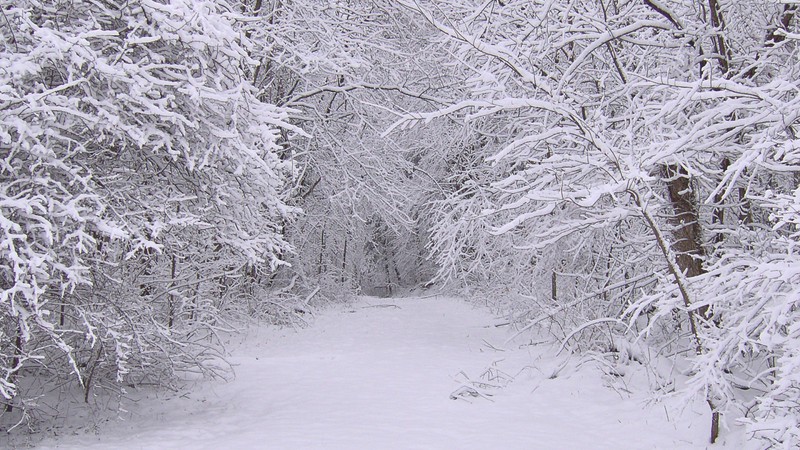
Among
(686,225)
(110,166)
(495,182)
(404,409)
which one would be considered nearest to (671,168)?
(686,225)

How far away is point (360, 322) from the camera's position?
15867 mm

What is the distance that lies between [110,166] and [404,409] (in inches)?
160

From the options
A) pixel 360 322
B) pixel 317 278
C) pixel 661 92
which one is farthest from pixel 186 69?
pixel 317 278

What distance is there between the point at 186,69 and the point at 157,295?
3346mm

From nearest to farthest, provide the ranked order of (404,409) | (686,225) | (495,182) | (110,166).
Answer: (110,166) < (686,225) < (404,409) < (495,182)

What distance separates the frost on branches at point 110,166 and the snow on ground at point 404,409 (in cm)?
81

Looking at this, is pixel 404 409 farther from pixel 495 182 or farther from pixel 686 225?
pixel 686 225

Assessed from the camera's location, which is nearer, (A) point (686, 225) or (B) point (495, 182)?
(A) point (686, 225)

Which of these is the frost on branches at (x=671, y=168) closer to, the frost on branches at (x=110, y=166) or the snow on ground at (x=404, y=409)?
the snow on ground at (x=404, y=409)

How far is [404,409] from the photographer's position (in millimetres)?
7758

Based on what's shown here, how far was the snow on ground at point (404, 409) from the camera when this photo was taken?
6457 mm

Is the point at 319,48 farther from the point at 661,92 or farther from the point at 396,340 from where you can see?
the point at 661,92

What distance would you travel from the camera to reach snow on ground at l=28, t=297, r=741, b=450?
21.2 feet

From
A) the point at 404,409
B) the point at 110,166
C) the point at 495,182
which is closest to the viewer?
the point at 110,166
